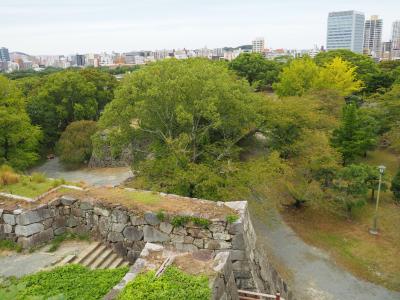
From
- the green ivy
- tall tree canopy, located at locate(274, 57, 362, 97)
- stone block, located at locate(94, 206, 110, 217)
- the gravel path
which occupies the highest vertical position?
tall tree canopy, located at locate(274, 57, 362, 97)

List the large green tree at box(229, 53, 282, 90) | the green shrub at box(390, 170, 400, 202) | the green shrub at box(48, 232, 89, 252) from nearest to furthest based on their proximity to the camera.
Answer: the green shrub at box(48, 232, 89, 252)
the green shrub at box(390, 170, 400, 202)
the large green tree at box(229, 53, 282, 90)

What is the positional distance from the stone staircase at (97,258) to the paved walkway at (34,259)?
0.70ft

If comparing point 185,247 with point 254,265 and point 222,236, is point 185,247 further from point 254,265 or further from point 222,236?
point 254,265

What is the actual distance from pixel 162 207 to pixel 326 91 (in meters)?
18.9

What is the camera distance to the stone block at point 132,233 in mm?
8228

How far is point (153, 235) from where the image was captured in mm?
8102

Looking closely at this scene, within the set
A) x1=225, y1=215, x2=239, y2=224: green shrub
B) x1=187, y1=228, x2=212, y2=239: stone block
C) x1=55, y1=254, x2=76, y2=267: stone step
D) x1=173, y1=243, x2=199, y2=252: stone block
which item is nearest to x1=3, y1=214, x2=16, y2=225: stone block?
x1=55, y1=254, x2=76, y2=267: stone step

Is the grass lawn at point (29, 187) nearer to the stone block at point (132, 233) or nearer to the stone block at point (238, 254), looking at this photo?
the stone block at point (132, 233)

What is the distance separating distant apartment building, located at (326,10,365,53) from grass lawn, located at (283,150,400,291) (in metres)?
168

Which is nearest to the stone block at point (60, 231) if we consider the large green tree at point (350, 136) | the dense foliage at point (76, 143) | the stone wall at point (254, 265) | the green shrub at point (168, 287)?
the green shrub at point (168, 287)

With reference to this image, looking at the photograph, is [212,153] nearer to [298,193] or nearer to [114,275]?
[298,193]

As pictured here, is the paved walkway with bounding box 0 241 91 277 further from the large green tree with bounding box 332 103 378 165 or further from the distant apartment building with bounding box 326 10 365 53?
the distant apartment building with bounding box 326 10 365 53

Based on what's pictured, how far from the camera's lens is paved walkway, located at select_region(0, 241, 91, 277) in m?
7.43

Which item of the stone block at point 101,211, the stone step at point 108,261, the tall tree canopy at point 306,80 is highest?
the tall tree canopy at point 306,80
